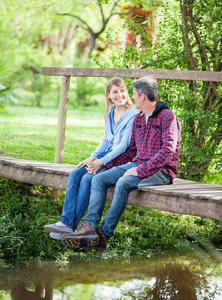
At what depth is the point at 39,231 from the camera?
512 cm

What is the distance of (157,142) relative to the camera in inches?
154

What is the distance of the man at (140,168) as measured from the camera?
3746 millimetres

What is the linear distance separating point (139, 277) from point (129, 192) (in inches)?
48.4

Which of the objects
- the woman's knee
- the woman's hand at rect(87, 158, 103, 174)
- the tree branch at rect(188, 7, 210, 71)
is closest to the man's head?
the woman's hand at rect(87, 158, 103, 174)

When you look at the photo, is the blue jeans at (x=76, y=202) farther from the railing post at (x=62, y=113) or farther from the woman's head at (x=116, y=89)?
the railing post at (x=62, y=113)

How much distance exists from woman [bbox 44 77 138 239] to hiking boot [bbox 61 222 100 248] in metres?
0.17

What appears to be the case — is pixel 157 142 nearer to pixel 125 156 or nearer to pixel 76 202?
pixel 125 156

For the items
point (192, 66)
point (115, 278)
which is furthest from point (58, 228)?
point (192, 66)

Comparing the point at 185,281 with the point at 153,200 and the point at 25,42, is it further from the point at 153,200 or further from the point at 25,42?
the point at 25,42

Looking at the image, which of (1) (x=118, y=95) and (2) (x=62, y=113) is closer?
(1) (x=118, y=95)

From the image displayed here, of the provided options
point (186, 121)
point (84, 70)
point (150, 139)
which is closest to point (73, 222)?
point (150, 139)

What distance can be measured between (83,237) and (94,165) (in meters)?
0.74

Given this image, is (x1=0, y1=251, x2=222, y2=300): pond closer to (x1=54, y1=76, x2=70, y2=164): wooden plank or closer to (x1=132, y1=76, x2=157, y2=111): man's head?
(x1=54, y1=76, x2=70, y2=164): wooden plank

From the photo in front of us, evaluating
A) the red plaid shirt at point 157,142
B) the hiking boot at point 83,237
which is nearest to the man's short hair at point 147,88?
the red plaid shirt at point 157,142
